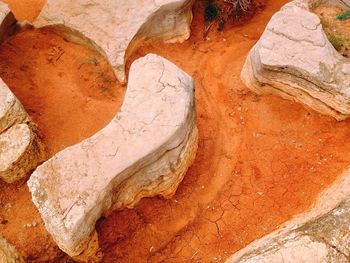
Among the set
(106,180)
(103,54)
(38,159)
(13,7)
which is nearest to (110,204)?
(106,180)

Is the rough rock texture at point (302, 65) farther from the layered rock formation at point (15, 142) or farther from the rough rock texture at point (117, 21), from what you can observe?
the layered rock formation at point (15, 142)

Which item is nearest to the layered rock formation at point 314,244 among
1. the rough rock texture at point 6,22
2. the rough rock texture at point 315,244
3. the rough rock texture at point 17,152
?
the rough rock texture at point 315,244

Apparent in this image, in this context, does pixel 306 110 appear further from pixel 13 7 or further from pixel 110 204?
pixel 13 7

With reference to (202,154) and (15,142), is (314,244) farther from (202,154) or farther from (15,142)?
(15,142)

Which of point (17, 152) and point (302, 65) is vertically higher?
point (17, 152)

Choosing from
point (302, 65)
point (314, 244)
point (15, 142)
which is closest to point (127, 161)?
point (15, 142)

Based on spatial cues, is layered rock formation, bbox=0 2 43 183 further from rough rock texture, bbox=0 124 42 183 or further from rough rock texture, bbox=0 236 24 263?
rough rock texture, bbox=0 236 24 263
